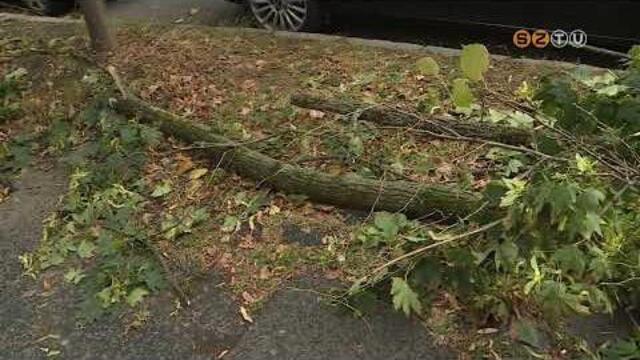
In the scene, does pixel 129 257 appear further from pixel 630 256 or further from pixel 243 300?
pixel 630 256

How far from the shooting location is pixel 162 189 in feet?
13.1

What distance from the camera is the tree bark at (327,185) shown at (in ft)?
11.0

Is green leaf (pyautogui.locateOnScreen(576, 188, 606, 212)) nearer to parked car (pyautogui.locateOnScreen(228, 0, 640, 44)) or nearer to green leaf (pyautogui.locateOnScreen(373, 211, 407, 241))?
green leaf (pyautogui.locateOnScreen(373, 211, 407, 241))

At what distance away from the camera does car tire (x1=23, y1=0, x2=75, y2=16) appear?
729 cm

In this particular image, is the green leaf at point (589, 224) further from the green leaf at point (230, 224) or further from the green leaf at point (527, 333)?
the green leaf at point (230, 224)

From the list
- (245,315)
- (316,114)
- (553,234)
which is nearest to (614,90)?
(553,234)

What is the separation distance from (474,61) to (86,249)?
2096mm

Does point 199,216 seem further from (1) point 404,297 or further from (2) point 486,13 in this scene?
(2) point 486,13

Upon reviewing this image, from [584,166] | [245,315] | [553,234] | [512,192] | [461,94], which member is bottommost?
[245,315]

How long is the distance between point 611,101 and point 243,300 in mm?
1759

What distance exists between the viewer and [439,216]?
11.2 ft

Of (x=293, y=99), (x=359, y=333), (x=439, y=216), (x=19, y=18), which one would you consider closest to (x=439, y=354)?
(x=359, y=333)
